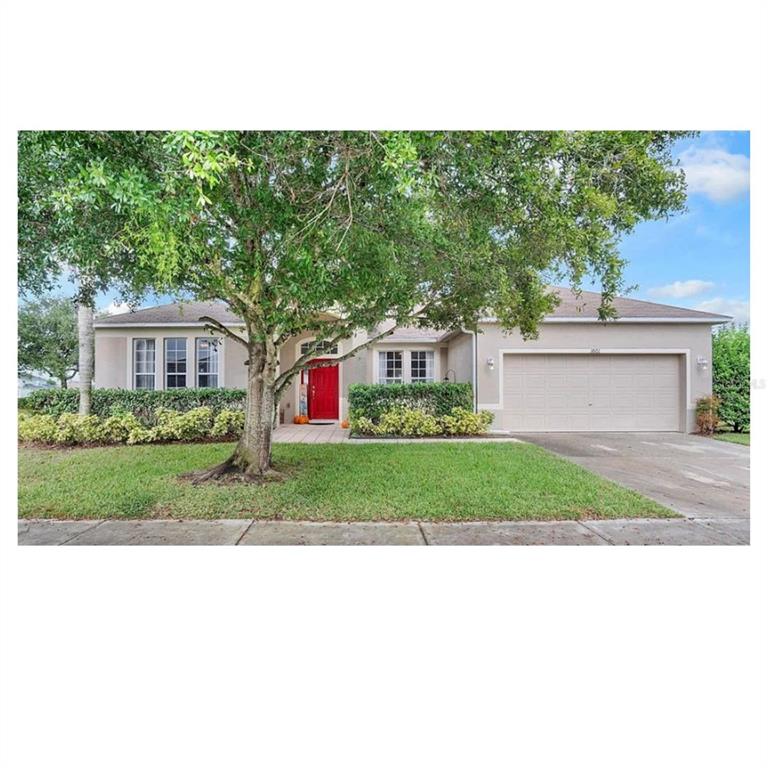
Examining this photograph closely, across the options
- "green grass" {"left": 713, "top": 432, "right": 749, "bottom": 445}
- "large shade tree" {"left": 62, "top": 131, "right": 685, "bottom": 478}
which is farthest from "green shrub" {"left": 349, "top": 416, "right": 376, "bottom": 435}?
"green grass" {"left": 713, "top": 432, "right": 749, "bottom": 445}

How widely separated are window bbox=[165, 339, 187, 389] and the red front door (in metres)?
2.75

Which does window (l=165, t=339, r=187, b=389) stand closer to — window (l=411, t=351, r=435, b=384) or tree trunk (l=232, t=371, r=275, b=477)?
tree trunk (l=232, t=371, r=275, b=477)

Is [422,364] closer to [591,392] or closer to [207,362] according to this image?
[591,392]

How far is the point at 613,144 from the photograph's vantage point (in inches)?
150

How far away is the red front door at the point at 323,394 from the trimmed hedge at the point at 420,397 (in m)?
2.28

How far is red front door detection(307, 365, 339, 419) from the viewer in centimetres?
1055

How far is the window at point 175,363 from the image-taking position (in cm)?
923

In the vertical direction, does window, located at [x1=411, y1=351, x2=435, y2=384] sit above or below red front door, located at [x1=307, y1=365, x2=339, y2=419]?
above

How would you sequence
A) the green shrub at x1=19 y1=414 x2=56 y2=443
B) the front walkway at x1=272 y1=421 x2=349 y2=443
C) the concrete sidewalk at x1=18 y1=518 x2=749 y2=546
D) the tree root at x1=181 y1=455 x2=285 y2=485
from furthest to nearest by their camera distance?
1. the front walkway at x1=272 y1=421 x2=349 y2=443
2. the green shrub at x1=19 y1=414 x2=56 y2=443
3. the tree root at x1=181 y1=455 x2=285 y2=485
4. the concrete sidewalk at x1=18 y1=518 x2=749 y2=546

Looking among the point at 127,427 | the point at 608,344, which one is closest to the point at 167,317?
the point at 127,427

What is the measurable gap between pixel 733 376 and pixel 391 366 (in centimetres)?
695
